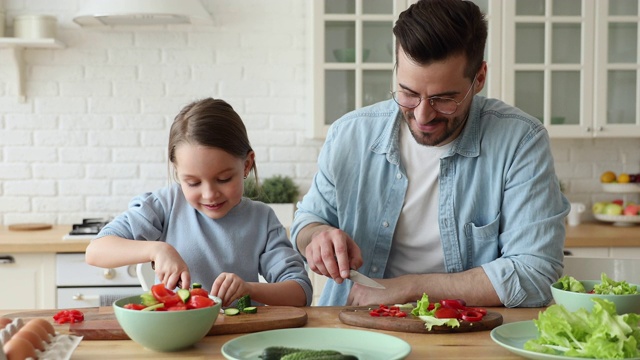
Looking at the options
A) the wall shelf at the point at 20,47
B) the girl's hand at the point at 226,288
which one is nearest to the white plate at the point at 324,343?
the girl's hand at the point at 226,288

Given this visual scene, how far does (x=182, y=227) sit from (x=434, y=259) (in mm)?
659

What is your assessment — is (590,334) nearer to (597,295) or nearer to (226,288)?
(597,295)

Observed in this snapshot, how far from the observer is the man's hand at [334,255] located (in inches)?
72.1

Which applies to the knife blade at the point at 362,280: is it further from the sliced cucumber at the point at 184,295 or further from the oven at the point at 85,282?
the oven at the point at 85,282

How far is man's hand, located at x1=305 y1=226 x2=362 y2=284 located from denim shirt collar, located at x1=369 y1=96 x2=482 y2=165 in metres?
0.39

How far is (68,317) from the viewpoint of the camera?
1.66 m

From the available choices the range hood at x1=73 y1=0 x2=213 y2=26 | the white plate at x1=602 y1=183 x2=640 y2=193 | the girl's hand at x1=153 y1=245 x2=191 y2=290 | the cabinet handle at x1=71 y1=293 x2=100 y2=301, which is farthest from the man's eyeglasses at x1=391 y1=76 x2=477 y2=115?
the white plate at x1=602 y1=183 x2=640 y2=193

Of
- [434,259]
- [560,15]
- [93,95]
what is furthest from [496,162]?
[93,95]

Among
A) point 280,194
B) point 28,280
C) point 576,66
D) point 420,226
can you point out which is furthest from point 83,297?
point 576,66

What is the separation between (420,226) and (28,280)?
1948 mm

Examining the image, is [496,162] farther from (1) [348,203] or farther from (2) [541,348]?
(2) [541,348]

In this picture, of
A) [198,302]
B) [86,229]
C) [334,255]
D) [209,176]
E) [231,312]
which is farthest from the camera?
[86,229]

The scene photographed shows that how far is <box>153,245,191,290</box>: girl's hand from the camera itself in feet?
5.55

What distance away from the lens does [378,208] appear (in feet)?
7.20
